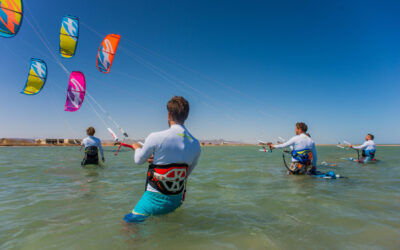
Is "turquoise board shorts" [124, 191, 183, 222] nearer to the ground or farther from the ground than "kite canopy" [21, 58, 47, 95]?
nearer to the ground

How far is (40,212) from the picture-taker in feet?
15.5

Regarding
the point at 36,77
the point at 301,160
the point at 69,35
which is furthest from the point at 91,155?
the point at 36,77

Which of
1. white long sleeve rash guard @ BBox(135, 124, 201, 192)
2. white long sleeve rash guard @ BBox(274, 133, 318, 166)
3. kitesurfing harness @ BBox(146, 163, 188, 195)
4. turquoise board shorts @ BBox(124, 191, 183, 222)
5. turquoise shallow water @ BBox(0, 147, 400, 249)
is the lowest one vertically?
turquoise shallow water @ BBox(0, 147, 400, 249)

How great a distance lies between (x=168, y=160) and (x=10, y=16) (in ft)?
47.0

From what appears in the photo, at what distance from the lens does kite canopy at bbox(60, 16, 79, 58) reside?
16.8m

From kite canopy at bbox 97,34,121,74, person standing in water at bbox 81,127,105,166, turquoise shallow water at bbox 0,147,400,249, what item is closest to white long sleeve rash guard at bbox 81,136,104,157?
person standing in water at bbox 81,127,105,166

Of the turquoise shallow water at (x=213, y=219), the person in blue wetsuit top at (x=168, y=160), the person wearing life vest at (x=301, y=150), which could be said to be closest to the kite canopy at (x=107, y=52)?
the turquoise shallow water at (x=213, y=219)

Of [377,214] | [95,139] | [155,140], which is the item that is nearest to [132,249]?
[155,140]

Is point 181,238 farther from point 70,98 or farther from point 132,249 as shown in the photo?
point 70,98

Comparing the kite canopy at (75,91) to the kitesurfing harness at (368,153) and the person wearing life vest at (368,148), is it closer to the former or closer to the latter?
the person wearing life vest at (368,148)

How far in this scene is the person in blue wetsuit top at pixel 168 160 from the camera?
3.29 meters

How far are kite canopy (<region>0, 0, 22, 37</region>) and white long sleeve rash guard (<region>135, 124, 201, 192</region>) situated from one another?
45.4 ft

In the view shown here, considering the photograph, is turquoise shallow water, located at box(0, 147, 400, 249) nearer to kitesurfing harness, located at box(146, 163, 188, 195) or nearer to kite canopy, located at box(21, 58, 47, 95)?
kitesurfing harness, located at box(146, 163, 188, 195)

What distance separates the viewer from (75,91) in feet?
59.1
